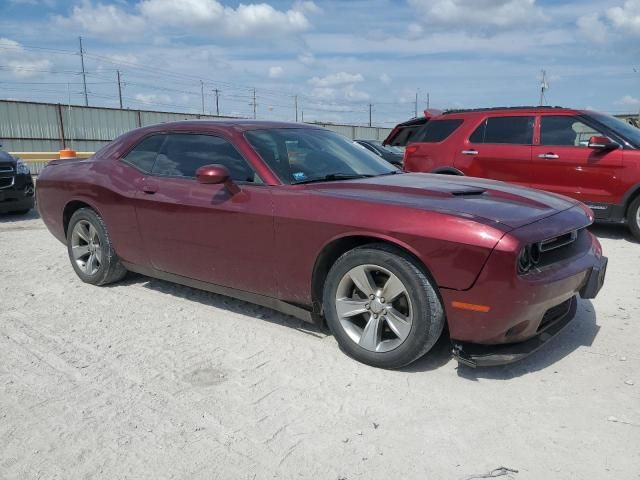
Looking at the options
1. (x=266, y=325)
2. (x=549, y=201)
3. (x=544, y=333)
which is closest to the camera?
(x=544, y=333)

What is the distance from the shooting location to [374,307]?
10.7ft

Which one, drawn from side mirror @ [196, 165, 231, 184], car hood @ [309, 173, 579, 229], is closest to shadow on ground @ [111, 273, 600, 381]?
car hood @ [309, 173, 579, 229]

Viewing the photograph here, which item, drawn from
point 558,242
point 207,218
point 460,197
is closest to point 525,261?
point 558,242

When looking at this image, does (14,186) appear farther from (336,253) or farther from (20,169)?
(336,253)

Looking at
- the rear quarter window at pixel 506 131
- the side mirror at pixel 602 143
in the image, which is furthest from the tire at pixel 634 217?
the rear quarter window at pixel 506 131

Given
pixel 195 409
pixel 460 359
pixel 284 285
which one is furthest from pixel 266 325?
pixel 460 359

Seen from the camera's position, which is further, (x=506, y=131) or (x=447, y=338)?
(x=506, y=131)

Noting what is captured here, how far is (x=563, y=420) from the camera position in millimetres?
2713

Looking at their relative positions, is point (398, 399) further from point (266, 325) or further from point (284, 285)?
point (266, 325)

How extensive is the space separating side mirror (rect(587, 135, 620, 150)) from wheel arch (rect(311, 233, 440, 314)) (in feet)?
16.6

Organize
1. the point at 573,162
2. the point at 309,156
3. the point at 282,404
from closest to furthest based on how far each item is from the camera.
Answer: the point at 282,404
the point at 309,156
the point at 573,162

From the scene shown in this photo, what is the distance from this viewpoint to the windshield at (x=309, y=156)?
385cm

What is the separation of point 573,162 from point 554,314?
4629mm

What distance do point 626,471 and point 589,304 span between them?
233 cm
